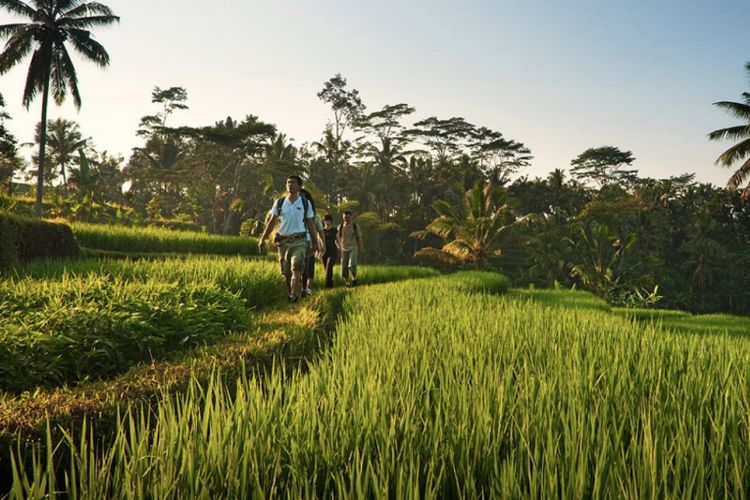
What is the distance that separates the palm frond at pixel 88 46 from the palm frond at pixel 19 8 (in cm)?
164

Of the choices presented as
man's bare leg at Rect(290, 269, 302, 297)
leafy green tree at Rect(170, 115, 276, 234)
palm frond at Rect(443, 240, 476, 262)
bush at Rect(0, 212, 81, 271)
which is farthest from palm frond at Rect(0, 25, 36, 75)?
man's bare leg at Rect(290, 269, 302, 297)

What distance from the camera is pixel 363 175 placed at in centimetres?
3569

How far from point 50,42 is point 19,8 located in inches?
68.7

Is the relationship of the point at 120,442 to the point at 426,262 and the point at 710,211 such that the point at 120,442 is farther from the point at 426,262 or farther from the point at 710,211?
the point at 710,211

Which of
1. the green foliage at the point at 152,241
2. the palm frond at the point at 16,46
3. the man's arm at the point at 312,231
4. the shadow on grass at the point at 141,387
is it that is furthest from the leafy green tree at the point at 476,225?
the palm frond at the point at 16,46

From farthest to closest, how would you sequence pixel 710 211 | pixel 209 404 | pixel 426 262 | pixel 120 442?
1. pixel 710 211
2. pixel 426 262
3. pixel 209 404
4. pixel 120 442

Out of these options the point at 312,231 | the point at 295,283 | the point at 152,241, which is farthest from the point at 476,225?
the point at 295,283

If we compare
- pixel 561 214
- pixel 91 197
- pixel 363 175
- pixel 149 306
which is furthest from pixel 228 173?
pixel 149 306

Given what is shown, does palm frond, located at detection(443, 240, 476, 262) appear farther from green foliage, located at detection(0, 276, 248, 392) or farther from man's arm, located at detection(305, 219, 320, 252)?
green foliage, located at detection(0, 276, 248, 392)

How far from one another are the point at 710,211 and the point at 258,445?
149 feet

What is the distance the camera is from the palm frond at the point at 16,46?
899 inches

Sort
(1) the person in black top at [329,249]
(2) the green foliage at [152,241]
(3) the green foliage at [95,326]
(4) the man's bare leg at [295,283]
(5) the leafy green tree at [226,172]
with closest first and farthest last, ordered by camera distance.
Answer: (3) the green foliage at [95,326], (4) the man's bare leg at [295,283], (1) the person in black top at [329,249], (2) the green foliage at [152,241], (5) the leafy green tree at [226,172]

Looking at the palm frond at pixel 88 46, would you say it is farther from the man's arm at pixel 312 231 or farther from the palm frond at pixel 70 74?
the man's arm at pixel 312 231

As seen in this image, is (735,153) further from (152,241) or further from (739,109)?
(152,241)
